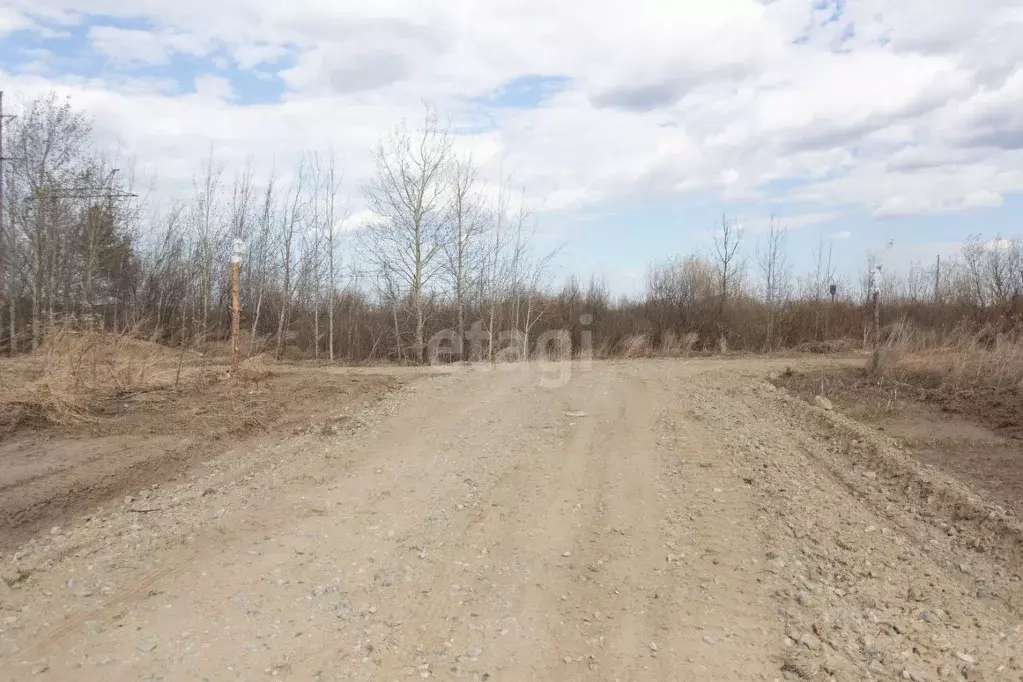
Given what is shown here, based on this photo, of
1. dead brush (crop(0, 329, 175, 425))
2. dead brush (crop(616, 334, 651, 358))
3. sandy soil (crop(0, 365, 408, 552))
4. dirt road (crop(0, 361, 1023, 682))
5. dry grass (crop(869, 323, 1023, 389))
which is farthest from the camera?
dead brush (crop(616, 334, 651, 358))

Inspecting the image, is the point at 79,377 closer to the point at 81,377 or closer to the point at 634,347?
the point at 81,377

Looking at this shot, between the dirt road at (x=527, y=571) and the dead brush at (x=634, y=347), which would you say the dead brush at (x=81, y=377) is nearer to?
the dirt road at (x=527, y=571)

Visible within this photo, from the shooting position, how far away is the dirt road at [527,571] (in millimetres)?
3592

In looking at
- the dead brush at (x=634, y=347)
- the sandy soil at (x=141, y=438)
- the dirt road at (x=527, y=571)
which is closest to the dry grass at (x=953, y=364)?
the dirt road at (x=527, y=571)

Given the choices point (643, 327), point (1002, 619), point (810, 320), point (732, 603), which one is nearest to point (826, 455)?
point (1002, 619)

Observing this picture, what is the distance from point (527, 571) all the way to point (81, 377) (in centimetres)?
800

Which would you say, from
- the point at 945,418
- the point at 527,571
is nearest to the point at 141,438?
the point at 527,571

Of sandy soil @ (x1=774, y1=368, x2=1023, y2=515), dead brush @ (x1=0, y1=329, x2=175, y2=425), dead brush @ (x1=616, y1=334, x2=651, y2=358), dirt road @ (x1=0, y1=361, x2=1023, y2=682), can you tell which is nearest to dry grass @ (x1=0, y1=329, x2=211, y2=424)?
dead brush @ (x1=0, y1=329, x2=175, y2=425)

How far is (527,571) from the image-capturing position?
459 cm

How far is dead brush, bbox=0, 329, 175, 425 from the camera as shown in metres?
8.56

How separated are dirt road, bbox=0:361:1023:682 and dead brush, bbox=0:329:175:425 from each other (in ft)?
9.88

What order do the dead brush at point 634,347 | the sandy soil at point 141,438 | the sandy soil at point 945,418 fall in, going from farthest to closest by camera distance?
the dead brush at point 634,347
the sandy soil at point 945,418
the sandy soil at point 141,438

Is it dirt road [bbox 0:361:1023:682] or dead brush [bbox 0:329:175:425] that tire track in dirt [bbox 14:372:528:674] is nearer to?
dirt road [bbox 0:361:1023:682]

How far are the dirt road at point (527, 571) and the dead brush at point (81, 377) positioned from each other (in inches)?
119
